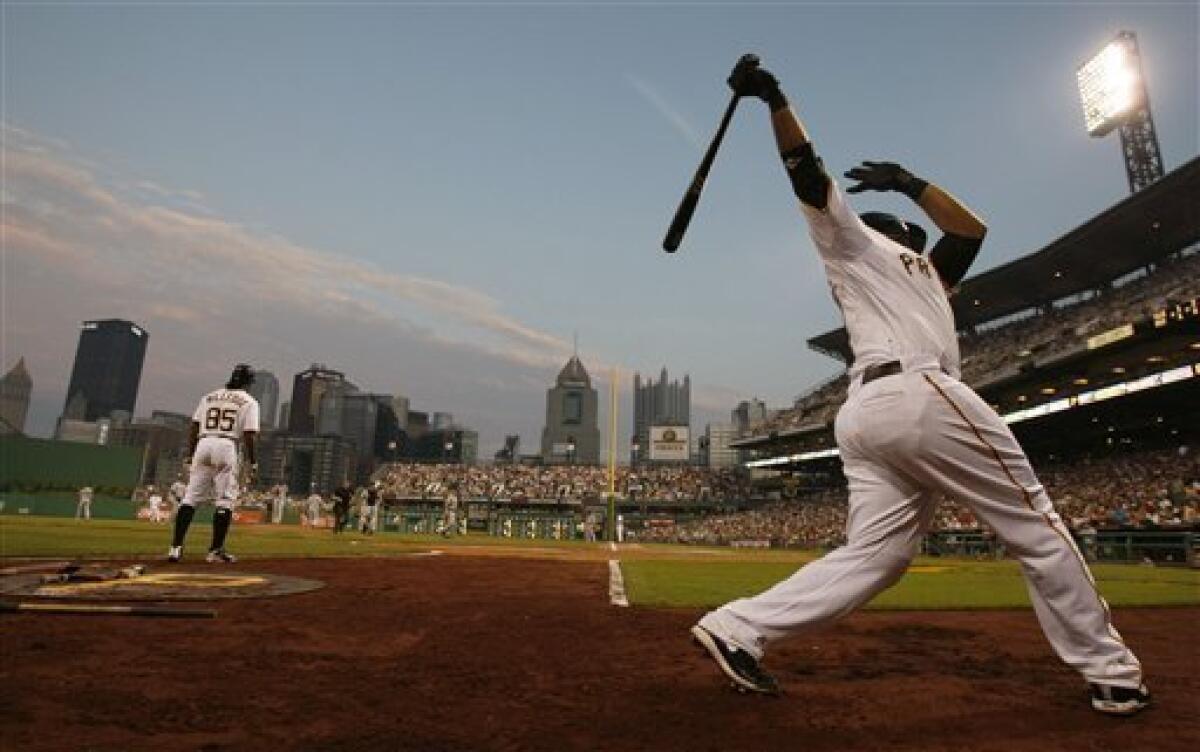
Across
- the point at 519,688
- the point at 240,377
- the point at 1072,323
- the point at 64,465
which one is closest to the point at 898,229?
the point at 519,688

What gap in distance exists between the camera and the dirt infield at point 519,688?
2.29m

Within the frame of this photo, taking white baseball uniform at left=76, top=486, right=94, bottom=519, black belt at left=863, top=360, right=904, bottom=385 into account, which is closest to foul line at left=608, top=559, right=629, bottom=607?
black belt at left=863, top=360, right=904, bottom=385

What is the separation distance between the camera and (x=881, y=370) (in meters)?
3.07

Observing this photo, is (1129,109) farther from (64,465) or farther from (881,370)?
(64,465)

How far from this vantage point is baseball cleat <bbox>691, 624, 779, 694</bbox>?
2.86 metres

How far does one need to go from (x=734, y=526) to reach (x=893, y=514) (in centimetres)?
4710

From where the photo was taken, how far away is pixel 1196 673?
141 inches

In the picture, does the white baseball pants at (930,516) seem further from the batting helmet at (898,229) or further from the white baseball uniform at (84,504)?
the white baseball uniform at (84,504)

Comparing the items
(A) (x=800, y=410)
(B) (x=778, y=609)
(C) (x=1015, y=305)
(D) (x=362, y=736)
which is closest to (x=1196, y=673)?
(B) (x=778, y=609)

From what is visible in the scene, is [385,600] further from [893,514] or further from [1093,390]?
[1093,390]

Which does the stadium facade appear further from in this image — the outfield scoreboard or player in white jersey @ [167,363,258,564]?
player in white jersey @ [167,363,258,564]

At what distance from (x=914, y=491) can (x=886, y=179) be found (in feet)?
5.21

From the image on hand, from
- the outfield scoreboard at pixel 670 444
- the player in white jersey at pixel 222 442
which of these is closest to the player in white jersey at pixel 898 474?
the player in white jersey at pixel 222 442

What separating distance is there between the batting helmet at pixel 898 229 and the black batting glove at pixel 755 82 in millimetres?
752
